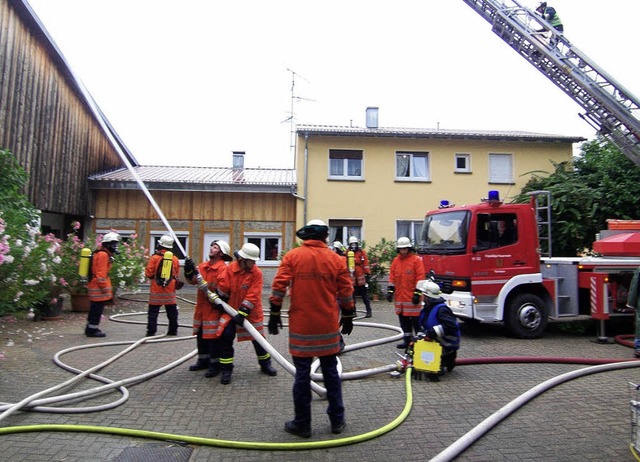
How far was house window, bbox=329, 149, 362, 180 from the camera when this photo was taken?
16047mm

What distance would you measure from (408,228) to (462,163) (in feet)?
11.2

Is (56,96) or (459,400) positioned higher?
(56,96)

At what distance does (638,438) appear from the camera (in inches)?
118

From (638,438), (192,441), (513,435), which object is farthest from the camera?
(513,435)

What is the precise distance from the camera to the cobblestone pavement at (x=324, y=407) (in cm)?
339

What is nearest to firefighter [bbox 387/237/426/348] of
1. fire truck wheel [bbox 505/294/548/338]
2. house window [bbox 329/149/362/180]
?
fire truck wheel [bbox 505/294/548/338]

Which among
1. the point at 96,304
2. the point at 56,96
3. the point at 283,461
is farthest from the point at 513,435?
the point at 56,96

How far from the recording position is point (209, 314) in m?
5.25

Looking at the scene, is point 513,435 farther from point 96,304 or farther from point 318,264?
point 96,304

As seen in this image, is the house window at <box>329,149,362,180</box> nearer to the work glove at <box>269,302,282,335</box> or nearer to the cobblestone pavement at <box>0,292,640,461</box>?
the cobblestone pavement at <box>0,292,640,461</box>

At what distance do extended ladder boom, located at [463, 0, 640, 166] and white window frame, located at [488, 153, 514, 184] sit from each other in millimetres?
4901

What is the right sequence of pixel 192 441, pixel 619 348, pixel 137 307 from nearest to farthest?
1. pixel 192 441
2. pixel 619 348
3. pixel 137 307

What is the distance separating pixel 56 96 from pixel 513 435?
15.8 metres

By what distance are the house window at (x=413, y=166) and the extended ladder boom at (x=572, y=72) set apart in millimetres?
5154
